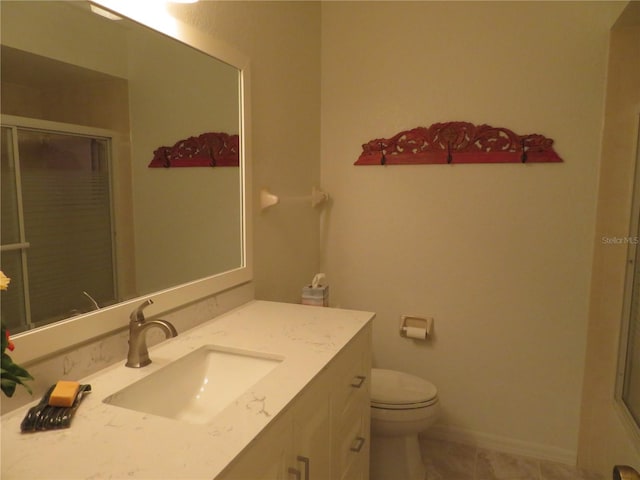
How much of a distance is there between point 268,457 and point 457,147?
1.85 meters

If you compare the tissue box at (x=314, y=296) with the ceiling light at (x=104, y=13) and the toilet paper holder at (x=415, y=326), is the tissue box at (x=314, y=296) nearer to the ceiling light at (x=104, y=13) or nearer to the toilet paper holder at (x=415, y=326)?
the toilet paper holder at (x=415, y=326)

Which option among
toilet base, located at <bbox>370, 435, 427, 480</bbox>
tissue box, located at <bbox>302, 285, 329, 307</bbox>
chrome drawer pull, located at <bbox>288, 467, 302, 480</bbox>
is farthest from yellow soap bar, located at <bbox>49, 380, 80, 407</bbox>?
toilet base, located at <bbox>370, 435, 427, 480</bbox>

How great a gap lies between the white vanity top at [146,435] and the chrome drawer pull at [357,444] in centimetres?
45

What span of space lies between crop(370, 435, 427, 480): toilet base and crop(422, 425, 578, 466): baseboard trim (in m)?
0.46

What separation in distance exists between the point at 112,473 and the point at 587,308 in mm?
2178

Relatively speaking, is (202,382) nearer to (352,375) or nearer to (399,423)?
(352,375)

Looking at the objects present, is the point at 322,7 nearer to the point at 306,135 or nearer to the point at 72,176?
the point at 306,135

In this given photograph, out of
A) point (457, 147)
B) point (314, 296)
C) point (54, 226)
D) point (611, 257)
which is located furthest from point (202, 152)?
point (611, 257)

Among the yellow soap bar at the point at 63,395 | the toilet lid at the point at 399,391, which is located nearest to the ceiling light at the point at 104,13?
the yellow soap bar at the point at 63,395

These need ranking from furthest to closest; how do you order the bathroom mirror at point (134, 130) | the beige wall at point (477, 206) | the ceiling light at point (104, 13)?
1. the beige wall at point (477, 206)
2. the ceiling light at point (104, 13)
3. the bathroom mirror at point (134, 130)

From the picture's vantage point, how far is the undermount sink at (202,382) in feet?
3.65

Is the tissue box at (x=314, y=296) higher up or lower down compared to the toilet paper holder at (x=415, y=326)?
higher up

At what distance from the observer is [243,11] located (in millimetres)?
1695

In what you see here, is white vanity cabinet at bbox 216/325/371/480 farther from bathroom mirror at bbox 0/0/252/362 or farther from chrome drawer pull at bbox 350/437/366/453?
bathroom mirror at bbox 0/0/252/362
